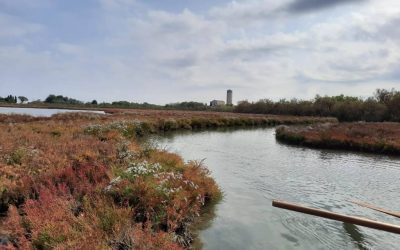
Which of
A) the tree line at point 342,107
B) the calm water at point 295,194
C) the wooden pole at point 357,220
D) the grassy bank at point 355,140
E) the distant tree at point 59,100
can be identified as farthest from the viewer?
the distant tree at point 59,100

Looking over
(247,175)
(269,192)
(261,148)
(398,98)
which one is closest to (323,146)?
(261,148)

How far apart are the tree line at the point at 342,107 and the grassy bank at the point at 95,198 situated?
6505 centimetres

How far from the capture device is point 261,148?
27.2 meters

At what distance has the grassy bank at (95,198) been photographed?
20.4 ft

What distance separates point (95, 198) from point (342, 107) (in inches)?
3273

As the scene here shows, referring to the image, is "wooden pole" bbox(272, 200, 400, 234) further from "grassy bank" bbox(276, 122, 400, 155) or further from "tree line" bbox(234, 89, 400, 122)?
"tree line" bbox(234, 89, 400, 122)

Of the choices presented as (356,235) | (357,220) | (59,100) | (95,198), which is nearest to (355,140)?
(356,235)

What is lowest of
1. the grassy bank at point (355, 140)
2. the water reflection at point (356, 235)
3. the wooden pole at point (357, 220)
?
the water reflection at point (356, 235)

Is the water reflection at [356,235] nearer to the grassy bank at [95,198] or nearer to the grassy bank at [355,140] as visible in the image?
the grassy bank at [95,198]

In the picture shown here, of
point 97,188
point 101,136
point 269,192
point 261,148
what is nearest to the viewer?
point 97,188

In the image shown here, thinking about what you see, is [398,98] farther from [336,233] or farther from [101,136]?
A: [336,233]

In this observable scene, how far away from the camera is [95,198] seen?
8477 millimetres

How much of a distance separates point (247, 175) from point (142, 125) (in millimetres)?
20957

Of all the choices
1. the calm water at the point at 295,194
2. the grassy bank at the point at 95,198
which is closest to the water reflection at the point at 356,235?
the calm water at the point at 295,194
